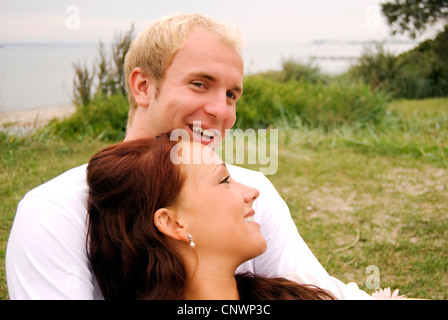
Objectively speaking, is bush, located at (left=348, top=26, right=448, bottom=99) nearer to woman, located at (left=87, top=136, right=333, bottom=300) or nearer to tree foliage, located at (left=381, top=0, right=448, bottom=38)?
tree foliage, located at (left=381, top=0, right=448, bottom=38)

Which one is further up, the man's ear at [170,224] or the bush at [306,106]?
the man's ear at [170,224]

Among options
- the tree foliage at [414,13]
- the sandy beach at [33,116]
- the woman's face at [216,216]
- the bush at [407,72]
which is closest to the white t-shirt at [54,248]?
the woman's face at [216,216]

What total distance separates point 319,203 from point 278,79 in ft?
26.2

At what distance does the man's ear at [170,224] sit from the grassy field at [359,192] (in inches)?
87.3

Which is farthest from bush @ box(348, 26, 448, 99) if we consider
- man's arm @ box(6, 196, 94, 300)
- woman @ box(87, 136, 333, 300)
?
man's arm @ box(6, 196, 94, 300)

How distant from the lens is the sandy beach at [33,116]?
710 cm

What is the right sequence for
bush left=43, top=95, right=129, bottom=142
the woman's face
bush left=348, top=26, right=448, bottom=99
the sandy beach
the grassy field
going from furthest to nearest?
bush left=348, top=26, right=448, bottom=99 < bush left=43, top=95, right=129, bottom=142 < the sandy beach < the grassy field < the woman's face

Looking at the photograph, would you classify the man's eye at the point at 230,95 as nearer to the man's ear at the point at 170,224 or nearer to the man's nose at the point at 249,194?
the man's nose at the point at 249,194

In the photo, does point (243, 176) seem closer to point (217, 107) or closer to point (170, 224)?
point (217, 107)

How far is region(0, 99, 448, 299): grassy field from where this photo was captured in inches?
157

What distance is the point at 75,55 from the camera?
27.2 ft

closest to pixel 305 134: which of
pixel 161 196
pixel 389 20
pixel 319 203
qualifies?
pixel 319 203

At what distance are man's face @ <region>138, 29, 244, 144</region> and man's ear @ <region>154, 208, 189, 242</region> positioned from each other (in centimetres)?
53

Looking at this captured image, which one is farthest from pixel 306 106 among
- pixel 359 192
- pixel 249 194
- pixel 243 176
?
pixel 249 194
